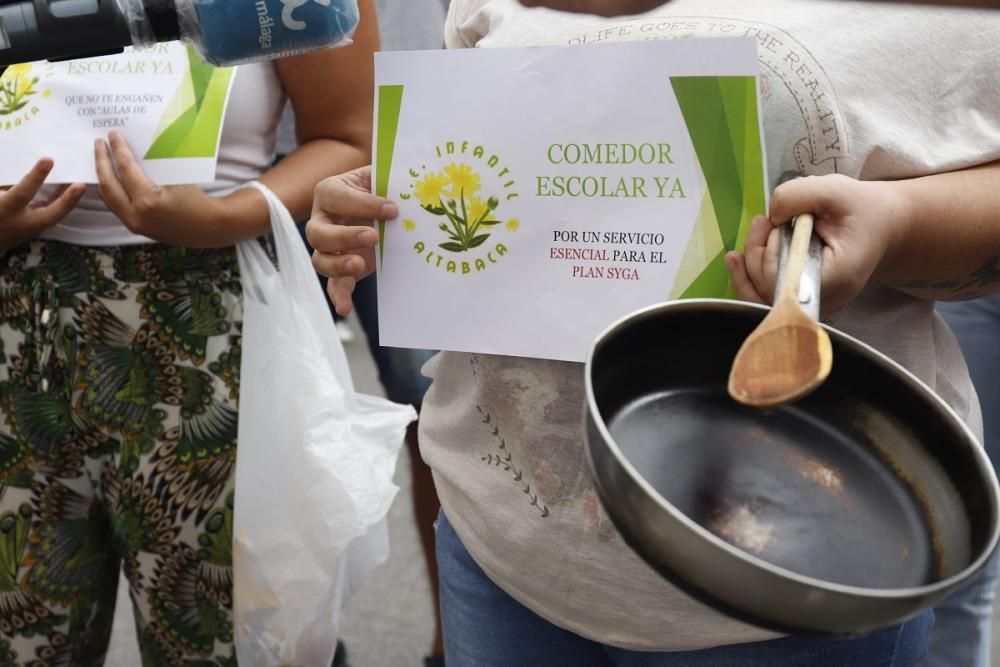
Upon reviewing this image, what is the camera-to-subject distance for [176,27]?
61 cm

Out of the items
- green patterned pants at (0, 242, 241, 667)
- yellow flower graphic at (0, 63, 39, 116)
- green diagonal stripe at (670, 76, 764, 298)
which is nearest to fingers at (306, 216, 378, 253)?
green diagonal stripe at (670, 76, 764, 298)

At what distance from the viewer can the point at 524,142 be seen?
2.38ft

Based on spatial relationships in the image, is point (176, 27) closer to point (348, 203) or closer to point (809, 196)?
point (348, 203)

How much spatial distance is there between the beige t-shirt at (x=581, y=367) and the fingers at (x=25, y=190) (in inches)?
18.5

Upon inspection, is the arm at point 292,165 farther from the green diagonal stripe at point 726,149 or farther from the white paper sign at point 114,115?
the green diagonal stripe at point 726,149

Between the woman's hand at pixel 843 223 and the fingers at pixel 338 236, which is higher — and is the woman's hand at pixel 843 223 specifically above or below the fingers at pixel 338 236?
above

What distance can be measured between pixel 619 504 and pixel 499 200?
32cm

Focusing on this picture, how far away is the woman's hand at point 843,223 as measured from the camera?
580 mm

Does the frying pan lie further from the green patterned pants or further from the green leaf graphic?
the green patterned pants

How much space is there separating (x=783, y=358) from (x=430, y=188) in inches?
13.5

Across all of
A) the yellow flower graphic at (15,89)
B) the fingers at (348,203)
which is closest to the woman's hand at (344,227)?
the fingers at (348,203)

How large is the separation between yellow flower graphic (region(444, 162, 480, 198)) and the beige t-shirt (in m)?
0.10

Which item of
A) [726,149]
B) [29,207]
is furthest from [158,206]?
[726,149]

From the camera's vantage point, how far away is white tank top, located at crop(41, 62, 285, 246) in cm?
109
